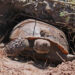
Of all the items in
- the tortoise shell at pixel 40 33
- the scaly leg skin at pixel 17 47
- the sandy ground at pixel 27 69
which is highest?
the tortoise shell at pixel 40 33

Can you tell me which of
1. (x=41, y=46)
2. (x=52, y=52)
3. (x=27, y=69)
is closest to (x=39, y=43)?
(x=41, y=46)

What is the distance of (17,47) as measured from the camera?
13.1 feet

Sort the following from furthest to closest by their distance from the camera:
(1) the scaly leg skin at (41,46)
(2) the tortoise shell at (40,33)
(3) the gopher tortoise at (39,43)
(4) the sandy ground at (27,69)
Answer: (2) the tortoise shell at (40,33) → (3) the gopher tortoise at (39,43) → (1) the scaly leg skin at (41,46) → (4) the sandy ground at (27,69)

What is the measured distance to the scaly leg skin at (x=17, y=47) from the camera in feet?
13.1


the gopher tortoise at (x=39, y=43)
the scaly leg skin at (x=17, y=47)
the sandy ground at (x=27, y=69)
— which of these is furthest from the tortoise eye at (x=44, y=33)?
the sandy ground at (x=27, y=69)

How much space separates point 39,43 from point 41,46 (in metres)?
0.07

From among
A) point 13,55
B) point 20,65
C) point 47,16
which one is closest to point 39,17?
point 47,16

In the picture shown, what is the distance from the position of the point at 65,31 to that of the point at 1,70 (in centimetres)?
218

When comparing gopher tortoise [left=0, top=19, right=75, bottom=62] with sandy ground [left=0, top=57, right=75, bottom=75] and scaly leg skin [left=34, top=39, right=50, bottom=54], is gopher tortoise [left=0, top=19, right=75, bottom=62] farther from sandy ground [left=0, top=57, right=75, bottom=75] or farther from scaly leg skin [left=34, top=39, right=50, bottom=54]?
sandy ground [left=0, top=57, right=75, bottom=75]

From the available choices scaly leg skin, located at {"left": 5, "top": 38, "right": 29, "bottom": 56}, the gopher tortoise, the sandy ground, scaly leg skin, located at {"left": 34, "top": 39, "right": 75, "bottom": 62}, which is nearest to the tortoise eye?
the gopher tortoise

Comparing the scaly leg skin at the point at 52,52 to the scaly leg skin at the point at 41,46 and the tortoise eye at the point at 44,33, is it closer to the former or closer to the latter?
the scaly leg skin at the point at 41,46

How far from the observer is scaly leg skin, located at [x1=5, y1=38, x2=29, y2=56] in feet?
13.1

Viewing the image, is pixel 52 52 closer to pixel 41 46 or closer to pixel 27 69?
pixel 41 46

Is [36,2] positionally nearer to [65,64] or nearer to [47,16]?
[47,16]
